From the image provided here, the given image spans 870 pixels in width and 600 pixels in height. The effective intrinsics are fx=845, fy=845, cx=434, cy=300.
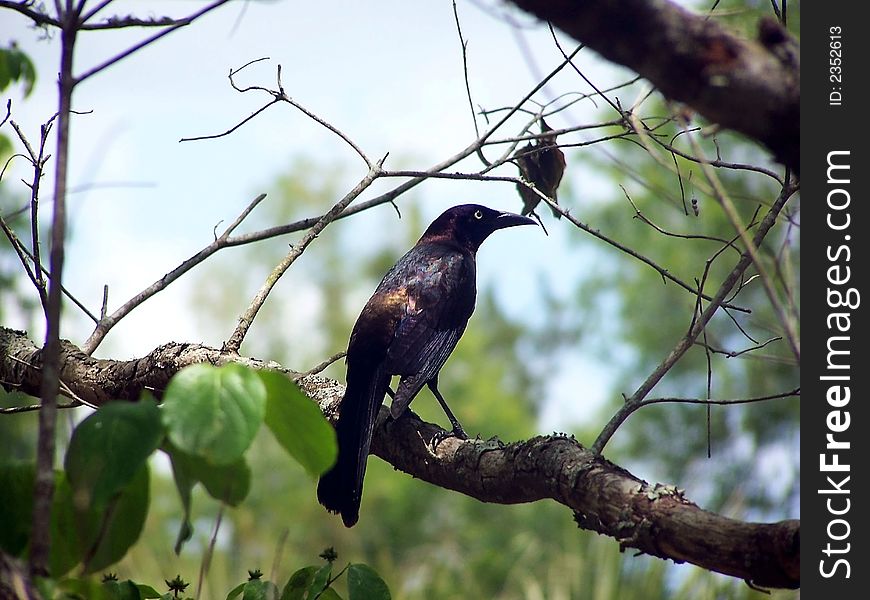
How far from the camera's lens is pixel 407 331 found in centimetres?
365

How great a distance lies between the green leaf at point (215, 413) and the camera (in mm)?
1151

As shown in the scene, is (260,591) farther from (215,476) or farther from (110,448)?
(110,448)

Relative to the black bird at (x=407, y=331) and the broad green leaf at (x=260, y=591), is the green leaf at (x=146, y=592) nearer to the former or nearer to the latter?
the broad green leaf at (x=260, y=591)

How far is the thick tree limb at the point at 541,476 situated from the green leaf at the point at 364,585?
52 centimetres

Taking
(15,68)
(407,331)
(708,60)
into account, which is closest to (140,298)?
(15,68)

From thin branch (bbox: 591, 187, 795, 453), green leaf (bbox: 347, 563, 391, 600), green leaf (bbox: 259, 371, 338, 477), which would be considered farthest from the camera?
thin branch (bbox: 591, 187, 795, 453)

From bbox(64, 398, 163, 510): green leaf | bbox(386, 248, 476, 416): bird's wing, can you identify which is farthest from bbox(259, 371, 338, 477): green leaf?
bbox(386, 248, 476, 416): bird's wing

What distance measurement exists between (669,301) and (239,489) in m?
16.1

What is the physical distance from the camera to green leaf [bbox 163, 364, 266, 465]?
1151mm

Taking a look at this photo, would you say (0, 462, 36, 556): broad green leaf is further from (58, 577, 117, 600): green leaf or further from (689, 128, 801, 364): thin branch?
A: (689, 128, 801, 364): thin branch

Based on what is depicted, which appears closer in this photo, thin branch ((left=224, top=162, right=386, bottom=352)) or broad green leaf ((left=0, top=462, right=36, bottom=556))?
broad green leaf ((left=0, top=462, right=36, bottom=556))

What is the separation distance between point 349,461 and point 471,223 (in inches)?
83.6

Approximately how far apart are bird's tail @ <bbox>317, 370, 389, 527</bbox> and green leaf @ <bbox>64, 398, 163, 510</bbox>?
168cm
